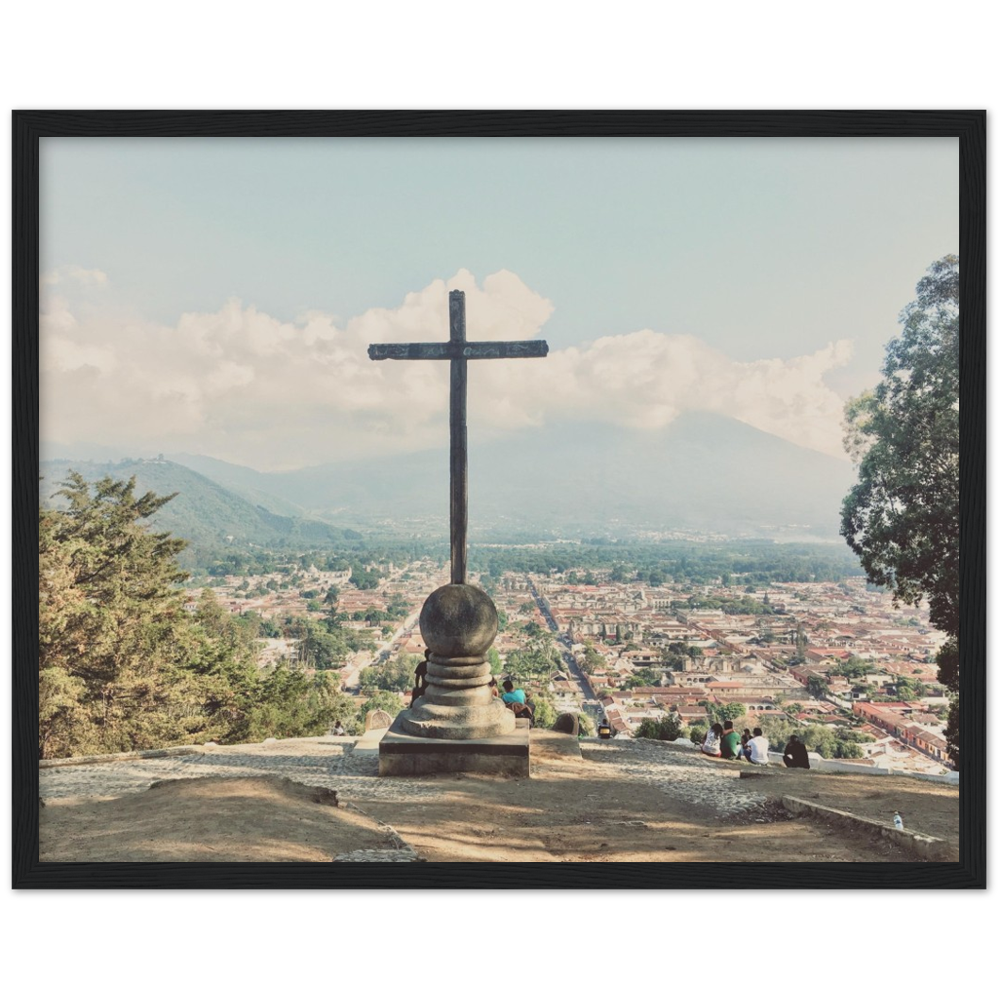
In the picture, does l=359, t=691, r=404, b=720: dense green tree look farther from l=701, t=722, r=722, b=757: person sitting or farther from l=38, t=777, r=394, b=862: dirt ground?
l=38, t=777, r=394, b=862: dirt ground

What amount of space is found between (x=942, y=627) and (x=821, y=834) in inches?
144

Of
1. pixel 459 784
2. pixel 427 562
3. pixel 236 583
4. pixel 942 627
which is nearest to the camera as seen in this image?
pixel 459 784

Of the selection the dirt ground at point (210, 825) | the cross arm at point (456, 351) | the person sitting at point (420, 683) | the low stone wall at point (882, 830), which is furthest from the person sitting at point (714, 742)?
the cross arm at point (456, 351)

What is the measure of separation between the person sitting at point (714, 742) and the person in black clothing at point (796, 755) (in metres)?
0.67

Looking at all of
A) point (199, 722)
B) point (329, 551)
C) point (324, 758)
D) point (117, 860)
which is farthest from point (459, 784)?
point (329, 551)

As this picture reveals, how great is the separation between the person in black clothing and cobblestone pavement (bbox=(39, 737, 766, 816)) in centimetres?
80

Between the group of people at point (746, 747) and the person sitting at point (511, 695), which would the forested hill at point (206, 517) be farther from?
the group of people at point (746, 747)

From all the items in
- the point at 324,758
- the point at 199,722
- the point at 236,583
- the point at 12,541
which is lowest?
the point at 199,722

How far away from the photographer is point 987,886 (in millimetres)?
4160

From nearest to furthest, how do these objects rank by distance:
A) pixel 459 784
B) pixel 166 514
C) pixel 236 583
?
pixel 459 784 → pixel 166 514 → pixel 236 583

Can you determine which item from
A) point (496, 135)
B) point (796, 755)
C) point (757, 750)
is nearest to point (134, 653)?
point (757, 750)

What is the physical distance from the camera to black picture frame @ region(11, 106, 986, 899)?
4051 mm
